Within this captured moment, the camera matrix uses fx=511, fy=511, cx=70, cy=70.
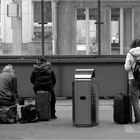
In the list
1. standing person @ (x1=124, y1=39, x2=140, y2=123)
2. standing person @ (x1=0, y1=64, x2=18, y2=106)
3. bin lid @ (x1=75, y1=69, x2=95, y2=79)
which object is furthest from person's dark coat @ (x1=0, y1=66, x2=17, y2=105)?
standing person @ (x1=124, y1=39, x2=140, y2=123)

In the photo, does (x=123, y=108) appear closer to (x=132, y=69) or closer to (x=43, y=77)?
(x=132, y=69)

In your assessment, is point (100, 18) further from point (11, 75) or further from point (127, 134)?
point (127, 134)

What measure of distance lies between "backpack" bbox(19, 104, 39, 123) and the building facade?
6.06m

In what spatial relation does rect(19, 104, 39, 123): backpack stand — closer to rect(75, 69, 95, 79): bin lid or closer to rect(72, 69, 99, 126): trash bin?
rect(72, 69, 99, 126): trash bin

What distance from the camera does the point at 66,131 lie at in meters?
10.7

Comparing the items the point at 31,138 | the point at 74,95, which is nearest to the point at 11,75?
the point at 74,95

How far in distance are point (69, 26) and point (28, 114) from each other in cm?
674

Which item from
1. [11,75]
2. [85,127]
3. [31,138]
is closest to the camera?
[31,138]

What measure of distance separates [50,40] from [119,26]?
248 cm

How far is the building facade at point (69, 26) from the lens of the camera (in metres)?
17.8

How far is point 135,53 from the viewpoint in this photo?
37.1 feet

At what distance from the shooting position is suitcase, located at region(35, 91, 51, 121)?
12.0 m

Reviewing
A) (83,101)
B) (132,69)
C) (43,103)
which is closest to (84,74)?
(83,101)

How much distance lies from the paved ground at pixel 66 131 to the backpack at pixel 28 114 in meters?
0.21
